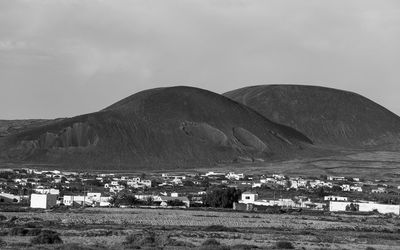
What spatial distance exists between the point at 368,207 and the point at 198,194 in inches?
689

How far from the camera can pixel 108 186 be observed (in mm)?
103562

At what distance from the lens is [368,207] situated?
265ft

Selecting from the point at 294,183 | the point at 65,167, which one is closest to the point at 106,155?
the point at 65,167

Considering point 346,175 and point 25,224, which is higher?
point 346,175

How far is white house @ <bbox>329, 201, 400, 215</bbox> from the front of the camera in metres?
79.0

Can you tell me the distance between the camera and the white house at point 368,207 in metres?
79.0

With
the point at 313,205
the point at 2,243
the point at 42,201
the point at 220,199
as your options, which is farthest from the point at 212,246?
the point at 313,205

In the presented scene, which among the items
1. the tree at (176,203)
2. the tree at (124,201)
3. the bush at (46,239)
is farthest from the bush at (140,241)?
the tree at (124,201)

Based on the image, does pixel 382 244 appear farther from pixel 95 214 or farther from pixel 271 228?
pixel 95 214

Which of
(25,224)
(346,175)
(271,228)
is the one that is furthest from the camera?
(346,175)

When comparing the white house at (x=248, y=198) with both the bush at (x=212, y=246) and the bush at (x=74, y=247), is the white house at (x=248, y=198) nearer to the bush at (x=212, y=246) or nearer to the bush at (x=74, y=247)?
the bush at (x=212, y=246)

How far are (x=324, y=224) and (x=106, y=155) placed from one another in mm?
114658

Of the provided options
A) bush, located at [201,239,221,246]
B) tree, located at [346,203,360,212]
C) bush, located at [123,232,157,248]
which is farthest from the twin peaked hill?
bush, located at [201,239,221,246]

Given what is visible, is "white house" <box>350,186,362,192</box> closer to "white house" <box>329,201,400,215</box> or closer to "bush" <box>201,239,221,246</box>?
"white house" <box>329,201,400,215</box>
